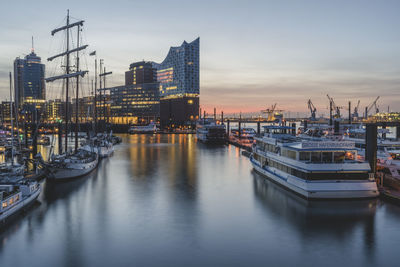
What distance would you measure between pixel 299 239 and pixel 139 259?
1081 centimetres

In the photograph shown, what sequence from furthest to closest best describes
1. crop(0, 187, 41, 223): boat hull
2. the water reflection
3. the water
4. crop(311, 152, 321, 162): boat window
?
1. crop(311, 152, 321, 162): boat window
2. crop(0, 187, 41, 223): boat hull
3. the water reflection
4. the water

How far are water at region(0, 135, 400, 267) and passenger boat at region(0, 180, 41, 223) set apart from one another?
3.09 feet

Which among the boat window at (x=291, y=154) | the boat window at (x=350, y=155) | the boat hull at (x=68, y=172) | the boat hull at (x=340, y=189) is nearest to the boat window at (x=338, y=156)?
the boat window at (x=350, y=155)

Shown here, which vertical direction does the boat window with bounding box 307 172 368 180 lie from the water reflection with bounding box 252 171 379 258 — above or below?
above

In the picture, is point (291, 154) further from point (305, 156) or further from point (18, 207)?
point (18, 207)

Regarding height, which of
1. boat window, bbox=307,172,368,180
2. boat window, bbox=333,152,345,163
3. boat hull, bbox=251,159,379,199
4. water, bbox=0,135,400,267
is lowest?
water, bbox=0,135,400,267

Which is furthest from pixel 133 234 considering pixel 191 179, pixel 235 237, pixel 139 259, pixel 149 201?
pixel 191 179

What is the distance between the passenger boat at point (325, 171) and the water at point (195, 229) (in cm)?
106

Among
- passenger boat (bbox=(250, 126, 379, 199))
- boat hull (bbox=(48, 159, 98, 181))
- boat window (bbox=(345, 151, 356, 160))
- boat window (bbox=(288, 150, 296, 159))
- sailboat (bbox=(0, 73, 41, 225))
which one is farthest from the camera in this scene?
boat hull (bbox=(48, 159, 98, 181))

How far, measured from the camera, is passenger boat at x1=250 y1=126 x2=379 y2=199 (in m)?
27.7

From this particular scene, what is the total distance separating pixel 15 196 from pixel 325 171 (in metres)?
25.5

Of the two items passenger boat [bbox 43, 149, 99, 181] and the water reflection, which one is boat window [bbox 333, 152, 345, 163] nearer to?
the water reflection

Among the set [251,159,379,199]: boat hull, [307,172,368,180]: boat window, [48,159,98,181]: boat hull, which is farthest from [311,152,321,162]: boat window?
[48,159,98,181]: boat hull

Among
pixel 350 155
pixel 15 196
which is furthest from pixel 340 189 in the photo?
pixel 15 196
